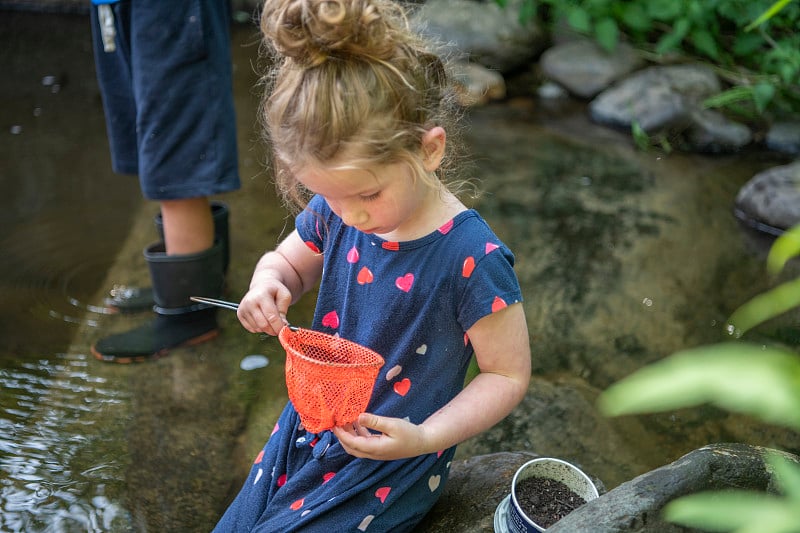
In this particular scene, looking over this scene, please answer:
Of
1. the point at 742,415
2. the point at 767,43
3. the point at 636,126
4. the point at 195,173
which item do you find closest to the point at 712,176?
the point at 636,126

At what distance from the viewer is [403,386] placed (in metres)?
1.44

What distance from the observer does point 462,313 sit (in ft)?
4.51

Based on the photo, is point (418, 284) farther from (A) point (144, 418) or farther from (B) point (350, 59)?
(A) point (144, 418)

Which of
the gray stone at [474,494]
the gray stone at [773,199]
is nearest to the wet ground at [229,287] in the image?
the gray stone at [773,199]

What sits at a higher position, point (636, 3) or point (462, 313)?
→ point (462, 313)

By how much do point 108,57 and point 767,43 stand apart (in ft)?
12.4

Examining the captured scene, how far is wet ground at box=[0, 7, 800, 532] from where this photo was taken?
1.93 metres

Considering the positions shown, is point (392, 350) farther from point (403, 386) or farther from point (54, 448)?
point (54, 448)

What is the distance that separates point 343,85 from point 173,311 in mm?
1536

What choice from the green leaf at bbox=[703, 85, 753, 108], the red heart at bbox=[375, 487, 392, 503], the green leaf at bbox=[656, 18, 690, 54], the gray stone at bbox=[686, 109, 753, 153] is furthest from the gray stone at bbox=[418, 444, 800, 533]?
the green leaf at bbox=[656, 18, 690, 54]

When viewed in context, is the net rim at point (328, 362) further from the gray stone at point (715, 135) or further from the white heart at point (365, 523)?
the gray stone at point (715, 135)

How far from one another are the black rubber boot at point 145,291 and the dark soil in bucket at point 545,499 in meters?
1.44

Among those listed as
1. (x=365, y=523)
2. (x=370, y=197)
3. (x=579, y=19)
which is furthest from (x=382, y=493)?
(x=579, y=19)

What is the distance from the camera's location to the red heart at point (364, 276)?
1443 millimetres
